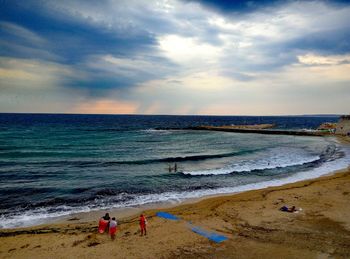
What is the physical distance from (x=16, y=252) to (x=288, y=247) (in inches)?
472

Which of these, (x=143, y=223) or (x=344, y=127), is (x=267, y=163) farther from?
(x=344, y=127)

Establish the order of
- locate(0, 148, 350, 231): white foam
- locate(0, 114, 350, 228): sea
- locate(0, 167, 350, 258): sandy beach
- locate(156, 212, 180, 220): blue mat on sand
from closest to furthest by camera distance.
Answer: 1. locate(0, 167, 350, 258): sandy beach
2. locate(0, 148, 350, 231): white foam
3. locate(156, 212, 180, 220): blue mat on sand
4. locate(0, 114, 350, 228): sea

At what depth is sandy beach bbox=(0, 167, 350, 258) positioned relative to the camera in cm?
1250

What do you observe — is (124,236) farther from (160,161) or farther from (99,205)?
(160,161)

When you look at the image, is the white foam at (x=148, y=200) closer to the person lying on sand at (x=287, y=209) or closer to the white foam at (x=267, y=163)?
the white foam at (x=267, y=163)

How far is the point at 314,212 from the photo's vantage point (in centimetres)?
1775

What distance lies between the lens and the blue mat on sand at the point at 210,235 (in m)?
13.8

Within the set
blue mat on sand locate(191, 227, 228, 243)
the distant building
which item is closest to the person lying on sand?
blue mat on sand locate(191, 227, 228, 243)

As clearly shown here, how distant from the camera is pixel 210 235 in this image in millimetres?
14305

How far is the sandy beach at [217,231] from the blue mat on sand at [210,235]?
270 millimetres

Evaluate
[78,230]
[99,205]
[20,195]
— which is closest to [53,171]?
[20,195]

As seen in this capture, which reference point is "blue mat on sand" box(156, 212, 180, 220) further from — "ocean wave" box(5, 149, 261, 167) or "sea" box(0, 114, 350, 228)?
"ocean wave" box(5, 149, 261, 167)

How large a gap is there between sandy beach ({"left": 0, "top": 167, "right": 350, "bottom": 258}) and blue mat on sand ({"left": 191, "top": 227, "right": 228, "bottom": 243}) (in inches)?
10.6

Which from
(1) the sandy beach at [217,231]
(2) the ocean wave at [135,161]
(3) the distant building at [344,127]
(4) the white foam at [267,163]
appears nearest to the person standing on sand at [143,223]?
(1) the sandy beach at [217,231]
